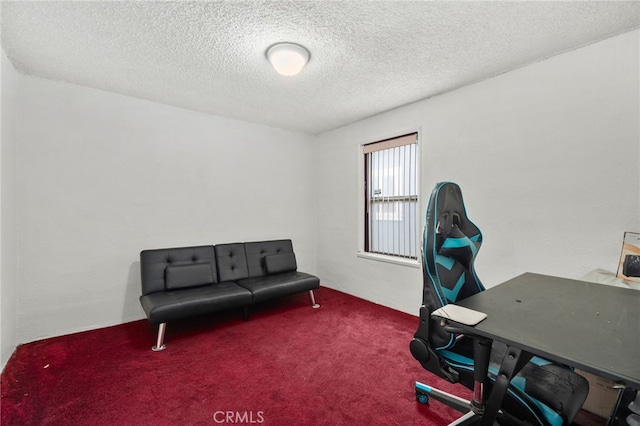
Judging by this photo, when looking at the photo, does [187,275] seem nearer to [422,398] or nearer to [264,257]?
[264,257]

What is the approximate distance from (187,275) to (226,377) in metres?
1.34

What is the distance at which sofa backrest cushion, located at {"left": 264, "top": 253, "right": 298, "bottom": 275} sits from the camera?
11.8 feet

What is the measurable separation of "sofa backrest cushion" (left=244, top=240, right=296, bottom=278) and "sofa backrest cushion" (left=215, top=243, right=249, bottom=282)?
77 millimetres

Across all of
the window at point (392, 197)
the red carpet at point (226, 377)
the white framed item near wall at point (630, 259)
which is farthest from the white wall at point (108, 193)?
the white framed item near wall at point (630, 259)

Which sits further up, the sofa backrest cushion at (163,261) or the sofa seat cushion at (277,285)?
the sofa backrest cushion at (163,261)

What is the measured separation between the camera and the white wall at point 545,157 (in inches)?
77.3

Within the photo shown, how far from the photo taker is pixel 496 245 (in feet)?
8.36

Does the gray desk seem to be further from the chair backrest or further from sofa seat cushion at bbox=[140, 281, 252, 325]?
sofa seat cushion at bbox=[140, 281, 252, 325]

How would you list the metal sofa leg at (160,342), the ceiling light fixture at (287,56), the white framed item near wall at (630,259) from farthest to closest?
the metal sofa leg at (160,342) < the ceiling light fixture at (287,56) < the white framed item near wall at (630,259)

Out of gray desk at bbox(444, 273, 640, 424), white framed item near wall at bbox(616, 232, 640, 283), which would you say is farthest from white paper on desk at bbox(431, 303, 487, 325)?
white framed item near wall at bbox(616, 232, 640, 283)

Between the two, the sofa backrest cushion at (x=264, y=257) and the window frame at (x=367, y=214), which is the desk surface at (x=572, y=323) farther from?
the sofa backrest cushion at (x=264, y=257)

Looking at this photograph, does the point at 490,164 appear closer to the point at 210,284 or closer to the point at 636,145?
the point at 636,145

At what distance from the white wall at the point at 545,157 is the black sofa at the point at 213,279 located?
1.57 m

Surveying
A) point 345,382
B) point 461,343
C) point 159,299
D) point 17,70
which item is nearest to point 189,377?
point 159,299
